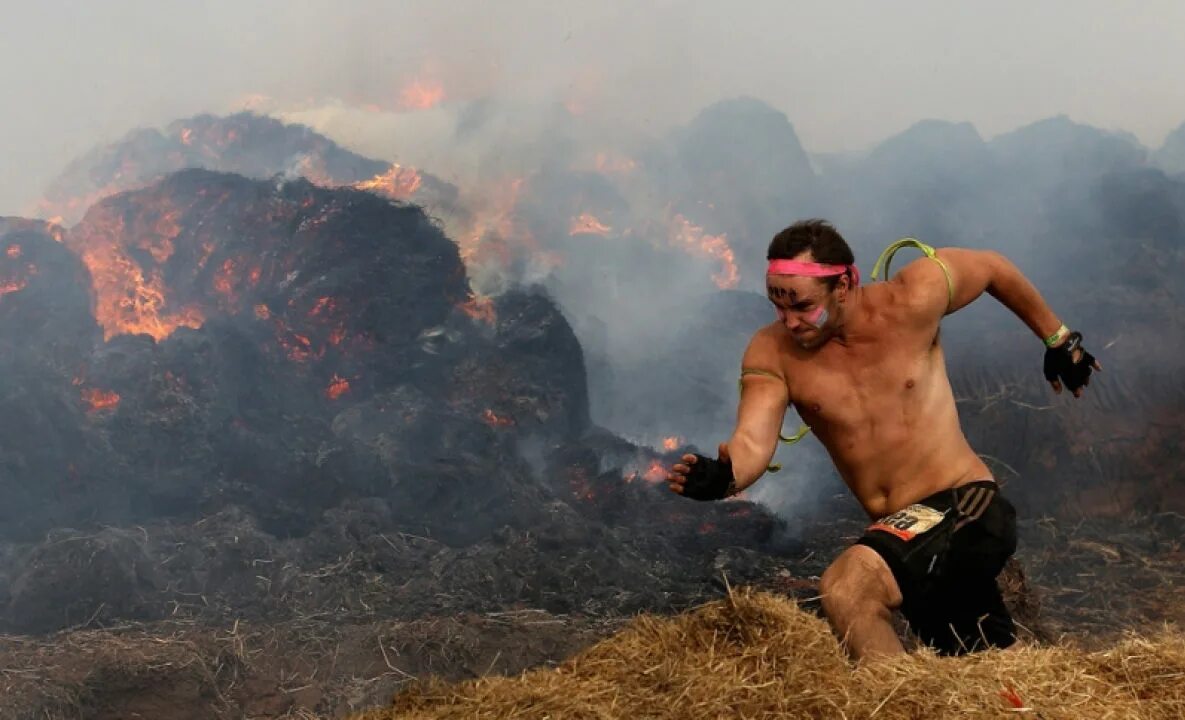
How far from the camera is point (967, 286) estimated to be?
514 centimetres

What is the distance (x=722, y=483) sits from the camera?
441cm

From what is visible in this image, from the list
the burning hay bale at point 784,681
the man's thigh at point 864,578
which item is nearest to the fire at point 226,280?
the burning hay bale at point 784,681

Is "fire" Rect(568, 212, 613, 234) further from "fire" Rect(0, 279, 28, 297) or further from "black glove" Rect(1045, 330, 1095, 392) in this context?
"black glove" Rect(1045, 330, 1095, 392)

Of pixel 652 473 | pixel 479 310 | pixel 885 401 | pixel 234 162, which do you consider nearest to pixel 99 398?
pixel 234 162

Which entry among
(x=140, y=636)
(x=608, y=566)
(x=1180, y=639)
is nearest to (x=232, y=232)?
(x=140, y=636)

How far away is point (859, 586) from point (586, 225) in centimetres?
1240

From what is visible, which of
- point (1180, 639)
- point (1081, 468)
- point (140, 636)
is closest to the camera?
point (1180, 639)

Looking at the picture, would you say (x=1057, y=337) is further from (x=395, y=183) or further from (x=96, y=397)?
(x=395, y=183)

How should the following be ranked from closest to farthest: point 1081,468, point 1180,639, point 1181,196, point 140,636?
point 1180,639
point 140,636
point 1081,468
point 1181,196

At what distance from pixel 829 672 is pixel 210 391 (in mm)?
10985

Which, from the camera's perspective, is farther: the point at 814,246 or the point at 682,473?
the point at 814,246

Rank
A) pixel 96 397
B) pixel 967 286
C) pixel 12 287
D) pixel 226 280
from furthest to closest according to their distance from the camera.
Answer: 1. pixel 226 280
2. pixel 12 287
3. pixel 96 397
4. pixel 967 286

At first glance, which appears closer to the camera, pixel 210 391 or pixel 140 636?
pixel 140 636

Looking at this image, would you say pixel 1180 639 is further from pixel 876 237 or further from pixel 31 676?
pixel 876 237
